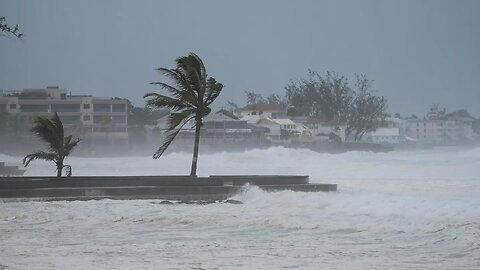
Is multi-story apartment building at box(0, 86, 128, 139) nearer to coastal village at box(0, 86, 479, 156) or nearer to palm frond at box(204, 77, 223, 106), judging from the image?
coastal village at box(0, 86, 479, 156)

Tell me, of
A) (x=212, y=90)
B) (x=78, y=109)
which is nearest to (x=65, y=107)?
(x=78, y=109)

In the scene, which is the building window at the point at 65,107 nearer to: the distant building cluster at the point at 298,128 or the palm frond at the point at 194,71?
the distant building cluster at the point at 298,128

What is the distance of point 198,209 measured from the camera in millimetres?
18000

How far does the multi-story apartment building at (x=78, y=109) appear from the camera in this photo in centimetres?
9300

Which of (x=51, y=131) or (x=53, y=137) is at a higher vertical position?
(x=51, y=131)

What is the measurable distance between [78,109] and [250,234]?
83619mm

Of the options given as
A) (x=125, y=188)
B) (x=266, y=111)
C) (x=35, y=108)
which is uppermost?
(x=266, y=111)

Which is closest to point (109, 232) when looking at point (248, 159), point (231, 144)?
point (248, 159)

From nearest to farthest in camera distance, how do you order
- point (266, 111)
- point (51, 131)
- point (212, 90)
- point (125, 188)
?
point (125, 188) → point (212, 90) → point (51, 131) → point (266, 111)

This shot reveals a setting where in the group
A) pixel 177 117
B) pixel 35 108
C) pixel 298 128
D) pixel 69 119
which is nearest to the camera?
pixel 177 117

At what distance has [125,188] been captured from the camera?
1975 cm

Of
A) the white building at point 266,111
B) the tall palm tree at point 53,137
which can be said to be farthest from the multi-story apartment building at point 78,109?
the tall palm tree at point 53,137

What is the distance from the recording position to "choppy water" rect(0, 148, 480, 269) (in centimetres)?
1087

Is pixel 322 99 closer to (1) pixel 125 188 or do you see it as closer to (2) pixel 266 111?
(2) pixel 266 111
